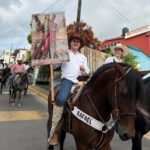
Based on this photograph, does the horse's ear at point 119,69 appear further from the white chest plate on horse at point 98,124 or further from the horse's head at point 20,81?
the horse's head at point 20,81

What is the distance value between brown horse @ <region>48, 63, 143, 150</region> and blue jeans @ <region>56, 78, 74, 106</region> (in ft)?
0.83

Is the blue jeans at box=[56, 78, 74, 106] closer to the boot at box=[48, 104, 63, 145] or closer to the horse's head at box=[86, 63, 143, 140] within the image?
the boot at box=[48, 104, 63, 145]

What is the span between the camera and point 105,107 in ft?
17.5

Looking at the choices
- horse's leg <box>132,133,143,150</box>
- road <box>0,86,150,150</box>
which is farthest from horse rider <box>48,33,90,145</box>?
road <box>0,86,150,150</box>

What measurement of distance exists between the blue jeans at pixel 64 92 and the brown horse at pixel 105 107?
0.83 feet

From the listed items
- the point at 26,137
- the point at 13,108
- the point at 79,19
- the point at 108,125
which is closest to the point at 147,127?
the point at 108,125

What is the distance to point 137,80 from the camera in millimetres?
4699

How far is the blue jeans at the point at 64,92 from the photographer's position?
6.12m

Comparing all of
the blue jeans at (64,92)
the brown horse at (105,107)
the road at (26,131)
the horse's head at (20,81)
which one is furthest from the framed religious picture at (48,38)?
the horse's head at (20,81)

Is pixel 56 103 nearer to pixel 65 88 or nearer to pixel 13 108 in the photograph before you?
pixel 65 88

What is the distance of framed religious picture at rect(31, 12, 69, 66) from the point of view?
21.6 feet

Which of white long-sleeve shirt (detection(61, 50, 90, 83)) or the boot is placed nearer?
the boot

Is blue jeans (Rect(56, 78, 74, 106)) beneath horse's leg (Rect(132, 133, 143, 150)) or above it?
above

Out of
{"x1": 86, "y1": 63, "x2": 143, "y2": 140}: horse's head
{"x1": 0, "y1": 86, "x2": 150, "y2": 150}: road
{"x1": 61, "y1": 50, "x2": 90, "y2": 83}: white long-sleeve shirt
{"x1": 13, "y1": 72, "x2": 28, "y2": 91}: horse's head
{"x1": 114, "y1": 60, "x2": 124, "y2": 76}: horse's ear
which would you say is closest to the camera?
{"x1": 86, "y1": 63, "x2": 143, "y2": 140}: horse's head
